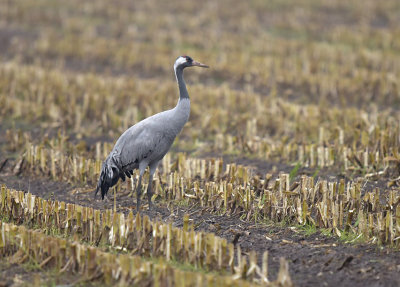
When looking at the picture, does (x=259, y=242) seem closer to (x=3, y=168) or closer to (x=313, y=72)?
(x=3, y=168)

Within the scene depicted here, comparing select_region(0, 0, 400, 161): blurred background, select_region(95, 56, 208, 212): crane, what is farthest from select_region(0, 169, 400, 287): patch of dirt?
select_region(0, 0, 400, 161): blurred background

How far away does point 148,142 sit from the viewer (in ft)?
28.2

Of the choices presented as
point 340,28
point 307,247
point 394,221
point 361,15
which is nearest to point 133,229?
point 307,247

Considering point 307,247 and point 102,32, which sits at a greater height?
point 102,32

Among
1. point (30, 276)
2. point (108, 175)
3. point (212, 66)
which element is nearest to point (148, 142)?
point (108, 175)

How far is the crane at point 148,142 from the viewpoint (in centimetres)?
860

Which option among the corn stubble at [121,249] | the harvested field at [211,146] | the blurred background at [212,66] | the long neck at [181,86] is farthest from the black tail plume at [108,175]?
the blurred background at [212,66]

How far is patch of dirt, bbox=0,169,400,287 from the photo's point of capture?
6.58m

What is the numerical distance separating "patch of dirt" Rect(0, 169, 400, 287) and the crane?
57 centimetres

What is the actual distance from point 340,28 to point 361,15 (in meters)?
3.25

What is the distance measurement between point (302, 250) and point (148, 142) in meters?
2.58

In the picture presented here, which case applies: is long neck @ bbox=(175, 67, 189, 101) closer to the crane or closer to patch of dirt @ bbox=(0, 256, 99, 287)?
the crane

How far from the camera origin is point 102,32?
2430 cm

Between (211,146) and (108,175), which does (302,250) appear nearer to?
(108,175)
